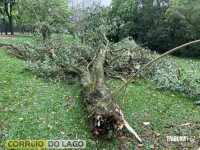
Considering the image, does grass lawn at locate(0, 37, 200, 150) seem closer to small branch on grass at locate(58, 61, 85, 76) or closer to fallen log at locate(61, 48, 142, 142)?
fallen log at locate(61, 48, 142, 142)

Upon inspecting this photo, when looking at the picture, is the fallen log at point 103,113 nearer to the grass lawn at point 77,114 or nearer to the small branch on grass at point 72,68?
the grass lawn at point 77,114

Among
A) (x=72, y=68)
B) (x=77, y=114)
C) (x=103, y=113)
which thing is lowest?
(x=77, y=114)

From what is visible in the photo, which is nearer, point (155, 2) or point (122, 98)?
point (122, 98)

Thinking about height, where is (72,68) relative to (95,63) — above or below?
below

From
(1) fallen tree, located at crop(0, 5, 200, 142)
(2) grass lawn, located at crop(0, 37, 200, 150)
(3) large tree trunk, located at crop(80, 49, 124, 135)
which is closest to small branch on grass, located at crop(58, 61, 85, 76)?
(1) fallen tree, located at crop(0, 5, 200, 142)

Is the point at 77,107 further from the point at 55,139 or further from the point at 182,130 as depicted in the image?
the point at 182,130

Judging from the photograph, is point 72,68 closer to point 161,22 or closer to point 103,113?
point 103,113

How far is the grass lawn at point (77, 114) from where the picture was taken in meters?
3.83

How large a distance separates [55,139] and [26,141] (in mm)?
411

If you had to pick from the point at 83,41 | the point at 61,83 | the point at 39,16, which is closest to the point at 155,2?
the point at 39,16

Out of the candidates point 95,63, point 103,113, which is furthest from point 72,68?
point 103,113

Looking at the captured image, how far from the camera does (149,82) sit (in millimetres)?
7438

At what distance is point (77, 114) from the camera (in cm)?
464

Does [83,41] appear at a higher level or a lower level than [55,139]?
higher
